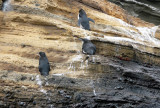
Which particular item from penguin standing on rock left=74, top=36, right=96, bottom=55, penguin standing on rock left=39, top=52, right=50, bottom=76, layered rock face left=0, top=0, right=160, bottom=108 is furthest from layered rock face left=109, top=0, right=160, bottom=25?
penguin standing on rock left=39, top=52, right=50, bottom=76

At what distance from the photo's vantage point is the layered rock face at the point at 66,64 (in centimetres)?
425

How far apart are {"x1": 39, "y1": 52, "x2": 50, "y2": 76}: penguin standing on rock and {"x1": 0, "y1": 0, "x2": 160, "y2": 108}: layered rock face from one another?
133 millimetres

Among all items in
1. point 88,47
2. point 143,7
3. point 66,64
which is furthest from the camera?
point 143,7

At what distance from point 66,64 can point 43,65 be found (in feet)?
2.18

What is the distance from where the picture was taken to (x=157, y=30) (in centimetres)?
829

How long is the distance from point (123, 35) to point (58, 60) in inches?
113

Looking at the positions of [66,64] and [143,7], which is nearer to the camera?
[66,64]

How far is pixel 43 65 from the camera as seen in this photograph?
4.54m

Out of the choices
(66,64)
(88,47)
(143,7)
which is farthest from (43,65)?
(143,7)

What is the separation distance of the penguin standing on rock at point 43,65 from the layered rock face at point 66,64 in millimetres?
133

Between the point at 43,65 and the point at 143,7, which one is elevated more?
the point at 143,7

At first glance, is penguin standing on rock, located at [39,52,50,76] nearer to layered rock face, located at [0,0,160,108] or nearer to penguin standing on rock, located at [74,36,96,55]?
layered rock face, located at [0,0,160,108]

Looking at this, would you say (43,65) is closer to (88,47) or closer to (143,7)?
(88,47)

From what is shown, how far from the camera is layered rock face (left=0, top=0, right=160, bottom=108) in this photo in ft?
14.0
